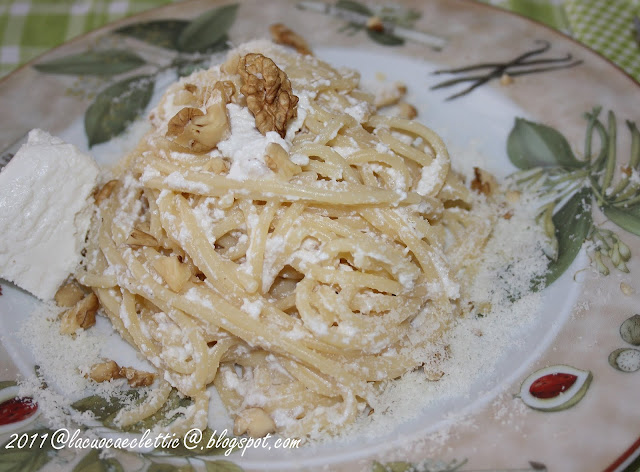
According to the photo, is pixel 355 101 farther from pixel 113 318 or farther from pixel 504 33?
pixel 113 318

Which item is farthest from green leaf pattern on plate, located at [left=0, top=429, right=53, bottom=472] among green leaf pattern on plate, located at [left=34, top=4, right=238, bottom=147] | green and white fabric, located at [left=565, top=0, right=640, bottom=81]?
green and white fabric, located at [left=565, top=0, right=640, bottom=81]

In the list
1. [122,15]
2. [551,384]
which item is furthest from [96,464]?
[122,15]

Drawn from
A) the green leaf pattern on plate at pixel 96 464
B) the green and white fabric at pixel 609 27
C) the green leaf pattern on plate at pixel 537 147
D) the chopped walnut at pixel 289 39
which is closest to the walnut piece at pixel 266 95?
the chopped walnut at pixel 289 39

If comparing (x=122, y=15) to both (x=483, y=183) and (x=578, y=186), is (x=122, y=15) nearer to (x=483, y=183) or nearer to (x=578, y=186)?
(x=483, y=183)

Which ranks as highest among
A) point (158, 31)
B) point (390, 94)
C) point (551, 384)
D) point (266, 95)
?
point (266, 95)

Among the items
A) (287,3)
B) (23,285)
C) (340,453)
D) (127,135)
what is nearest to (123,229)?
(23,285)

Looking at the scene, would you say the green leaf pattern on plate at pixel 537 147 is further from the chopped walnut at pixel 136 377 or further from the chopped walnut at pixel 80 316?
the chopped walnut at pixel 80 316
